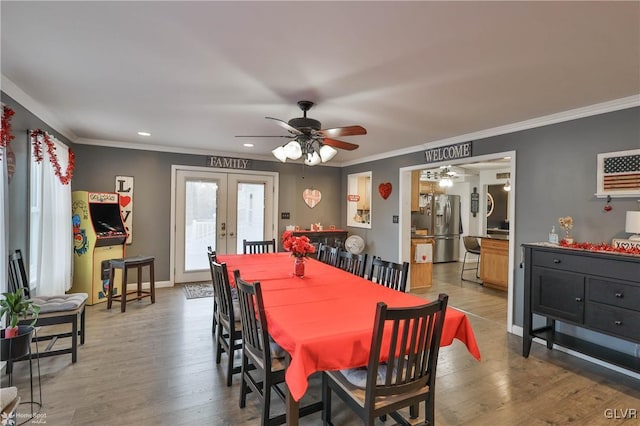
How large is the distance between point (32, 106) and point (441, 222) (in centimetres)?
788

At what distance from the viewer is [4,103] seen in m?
2.72

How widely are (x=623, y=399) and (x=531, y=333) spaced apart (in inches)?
30.5

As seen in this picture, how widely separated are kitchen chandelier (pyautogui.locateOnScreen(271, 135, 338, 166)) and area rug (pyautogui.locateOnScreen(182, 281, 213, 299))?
299 centimetres

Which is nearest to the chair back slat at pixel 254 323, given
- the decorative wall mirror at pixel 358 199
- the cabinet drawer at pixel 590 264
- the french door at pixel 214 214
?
the cabinet drawer at pixel 590 264

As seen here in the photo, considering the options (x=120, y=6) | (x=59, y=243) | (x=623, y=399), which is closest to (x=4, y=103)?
(x=59, y=243)

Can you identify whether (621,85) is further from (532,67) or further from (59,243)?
(59,243)

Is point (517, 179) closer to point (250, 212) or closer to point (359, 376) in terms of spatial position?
point (359, 376)

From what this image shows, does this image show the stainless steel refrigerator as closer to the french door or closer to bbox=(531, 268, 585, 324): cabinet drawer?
the french door

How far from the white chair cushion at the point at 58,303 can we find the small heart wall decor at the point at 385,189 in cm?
450

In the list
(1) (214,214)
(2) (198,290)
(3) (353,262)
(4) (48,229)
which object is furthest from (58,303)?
(1) (214,214)

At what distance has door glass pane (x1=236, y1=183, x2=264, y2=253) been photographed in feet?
20.1

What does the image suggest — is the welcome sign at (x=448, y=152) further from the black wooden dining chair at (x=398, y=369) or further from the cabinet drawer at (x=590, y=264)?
the black wooden dining chair at (x=398, y=369)

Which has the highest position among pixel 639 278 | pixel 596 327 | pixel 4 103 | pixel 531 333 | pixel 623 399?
pixel 4 103

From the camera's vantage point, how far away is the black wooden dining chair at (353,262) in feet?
10.5
